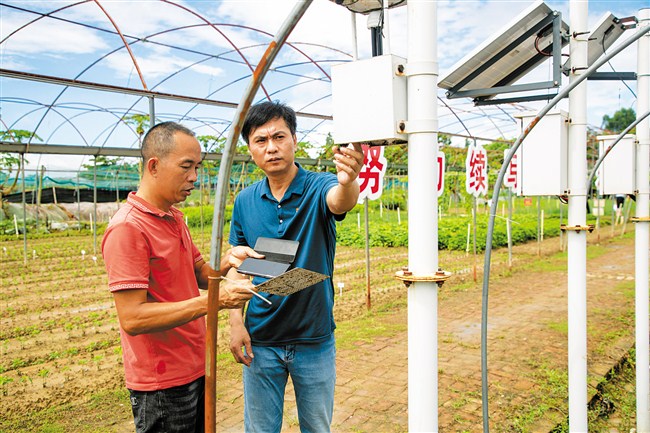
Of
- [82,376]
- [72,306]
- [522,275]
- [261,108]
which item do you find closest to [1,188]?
[72,306]

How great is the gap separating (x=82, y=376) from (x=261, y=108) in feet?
10.9

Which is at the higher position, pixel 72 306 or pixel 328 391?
pixel 328 391

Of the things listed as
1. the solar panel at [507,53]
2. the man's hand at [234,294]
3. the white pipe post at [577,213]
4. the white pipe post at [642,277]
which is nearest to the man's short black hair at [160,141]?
the man's hand at [234,294]

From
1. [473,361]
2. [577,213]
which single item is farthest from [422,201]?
[473,361]

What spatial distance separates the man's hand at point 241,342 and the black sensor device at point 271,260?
546 mm

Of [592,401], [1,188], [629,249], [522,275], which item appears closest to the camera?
[592,401]

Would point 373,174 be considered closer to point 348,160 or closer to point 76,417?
point 76,417

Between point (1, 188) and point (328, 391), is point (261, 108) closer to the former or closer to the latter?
point (328, 391)

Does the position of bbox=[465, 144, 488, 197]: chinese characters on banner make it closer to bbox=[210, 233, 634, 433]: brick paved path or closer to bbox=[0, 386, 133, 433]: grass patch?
bbox=[210, 233, 634, 433]: brick paved path

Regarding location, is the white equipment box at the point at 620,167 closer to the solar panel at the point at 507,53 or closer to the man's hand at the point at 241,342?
the solar panel at the point at 507,53

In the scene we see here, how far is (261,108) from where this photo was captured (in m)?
2.04

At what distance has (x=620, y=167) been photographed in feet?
10.4

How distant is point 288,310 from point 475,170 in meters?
7.43

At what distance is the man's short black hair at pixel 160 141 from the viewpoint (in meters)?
1.78
